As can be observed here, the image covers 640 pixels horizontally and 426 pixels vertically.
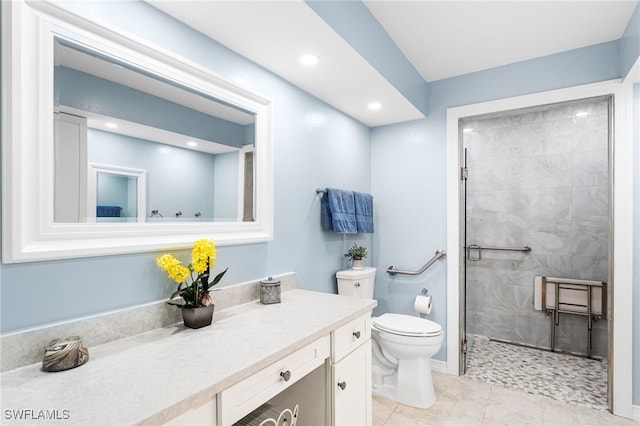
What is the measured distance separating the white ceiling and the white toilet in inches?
52.3

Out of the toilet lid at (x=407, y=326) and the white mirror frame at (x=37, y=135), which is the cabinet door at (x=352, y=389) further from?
the white mirror frame at (x=37, y=135)

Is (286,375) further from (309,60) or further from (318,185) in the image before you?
(309,60)

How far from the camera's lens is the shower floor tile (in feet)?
7.95

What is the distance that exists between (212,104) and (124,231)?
72 cm

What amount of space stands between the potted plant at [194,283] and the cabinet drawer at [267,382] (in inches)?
15.1

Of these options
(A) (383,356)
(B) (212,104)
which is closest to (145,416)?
(B) (212,104)

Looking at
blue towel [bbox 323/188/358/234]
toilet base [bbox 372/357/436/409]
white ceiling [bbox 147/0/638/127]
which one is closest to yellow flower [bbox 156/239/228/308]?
white ceiling [bbox 147/0/638/127]

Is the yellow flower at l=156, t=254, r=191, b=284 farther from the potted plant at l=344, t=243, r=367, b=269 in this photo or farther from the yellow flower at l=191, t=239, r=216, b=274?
the potted plant at l=344, t=243, r=367, b=269

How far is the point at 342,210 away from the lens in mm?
2436

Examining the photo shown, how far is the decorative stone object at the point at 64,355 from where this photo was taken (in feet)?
3.10

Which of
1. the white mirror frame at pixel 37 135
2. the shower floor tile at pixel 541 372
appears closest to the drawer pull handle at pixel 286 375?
the white mirror frame at pixel 37 135

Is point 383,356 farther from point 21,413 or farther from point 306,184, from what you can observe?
point 21,413

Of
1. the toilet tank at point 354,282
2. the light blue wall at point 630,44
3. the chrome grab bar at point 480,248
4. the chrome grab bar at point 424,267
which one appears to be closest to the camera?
the light blue wall at point 630,44

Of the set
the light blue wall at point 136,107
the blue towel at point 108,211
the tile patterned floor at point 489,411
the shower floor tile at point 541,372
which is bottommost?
the shower floor tile at point 541,372
